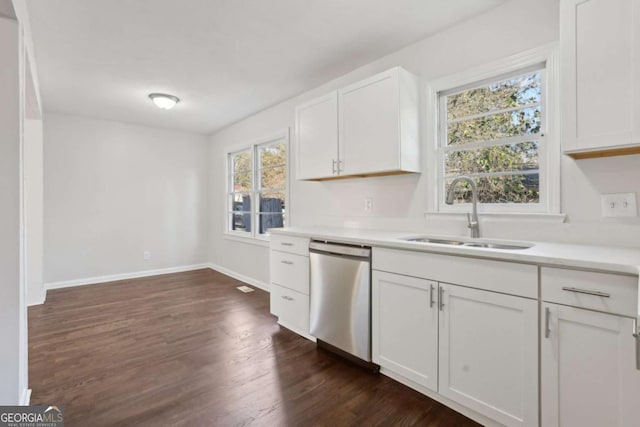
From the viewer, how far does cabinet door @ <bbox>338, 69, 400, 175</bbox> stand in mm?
2330

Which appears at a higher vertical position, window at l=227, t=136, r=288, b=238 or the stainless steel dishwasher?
window at l=227, t=136, r=288, b=238

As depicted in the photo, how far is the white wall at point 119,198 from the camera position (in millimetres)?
4344

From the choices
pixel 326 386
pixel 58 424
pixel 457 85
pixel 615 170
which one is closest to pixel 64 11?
pixel 58 424

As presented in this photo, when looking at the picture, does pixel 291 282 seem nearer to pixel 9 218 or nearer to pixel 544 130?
pixel 9 218

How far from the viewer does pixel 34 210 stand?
3.62 metres

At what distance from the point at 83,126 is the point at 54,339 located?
3.14 metres

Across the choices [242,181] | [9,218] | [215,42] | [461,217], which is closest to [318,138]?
[215,42]

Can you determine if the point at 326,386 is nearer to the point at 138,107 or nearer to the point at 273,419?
the point at 273,419

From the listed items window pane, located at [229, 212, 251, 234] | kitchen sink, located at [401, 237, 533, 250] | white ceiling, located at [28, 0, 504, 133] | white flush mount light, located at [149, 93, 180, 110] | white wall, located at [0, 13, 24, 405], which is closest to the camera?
white wall, located at [0, 13, 24, 405]

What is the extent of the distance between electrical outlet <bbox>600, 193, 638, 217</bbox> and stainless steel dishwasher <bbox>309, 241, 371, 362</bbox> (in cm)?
131

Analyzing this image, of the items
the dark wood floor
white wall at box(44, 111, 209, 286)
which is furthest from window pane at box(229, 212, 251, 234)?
the dark wood floor

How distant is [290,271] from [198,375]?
1.05 meters

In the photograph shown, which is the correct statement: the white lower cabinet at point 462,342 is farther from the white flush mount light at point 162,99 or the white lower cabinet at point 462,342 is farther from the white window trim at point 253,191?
the white flush mount light at point 162,99

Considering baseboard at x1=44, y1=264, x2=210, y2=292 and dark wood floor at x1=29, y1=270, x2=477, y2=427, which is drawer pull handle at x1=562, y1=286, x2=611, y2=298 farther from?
baseboard at x1=44, y1=264, x2=210, y2=292
